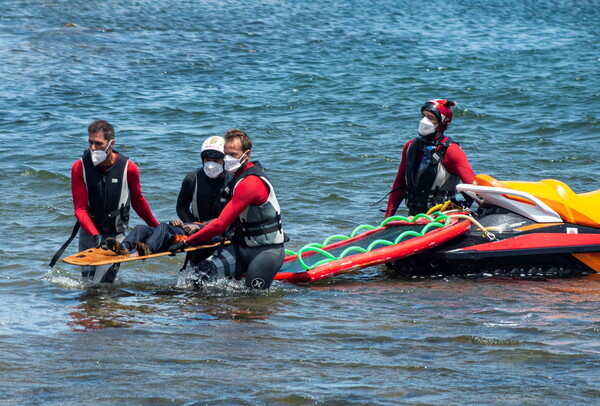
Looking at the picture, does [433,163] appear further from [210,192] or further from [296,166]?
[296,166]

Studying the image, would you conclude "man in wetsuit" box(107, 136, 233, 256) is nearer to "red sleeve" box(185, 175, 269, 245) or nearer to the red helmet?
"red sleeve" box(185, 175, 269, 245)

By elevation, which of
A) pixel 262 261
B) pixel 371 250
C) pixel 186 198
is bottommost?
pixel 371 250

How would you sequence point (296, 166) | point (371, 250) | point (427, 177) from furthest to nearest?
point (296, 166), point (427, 177), point (371, 250)

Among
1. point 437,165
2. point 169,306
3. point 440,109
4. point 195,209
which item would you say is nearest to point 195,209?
point 195,209

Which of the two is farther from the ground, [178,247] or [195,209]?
[195,209]

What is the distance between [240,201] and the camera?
291 inches

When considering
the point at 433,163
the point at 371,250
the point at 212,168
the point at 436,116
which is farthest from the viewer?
the point at 433,163

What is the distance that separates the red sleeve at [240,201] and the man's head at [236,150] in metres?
0.16

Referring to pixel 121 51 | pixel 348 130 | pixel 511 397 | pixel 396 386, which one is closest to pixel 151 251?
pixel 396 386

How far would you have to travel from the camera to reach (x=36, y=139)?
1569 cm

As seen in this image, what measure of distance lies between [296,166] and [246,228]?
688cm

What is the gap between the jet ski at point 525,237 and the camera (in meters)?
8.78

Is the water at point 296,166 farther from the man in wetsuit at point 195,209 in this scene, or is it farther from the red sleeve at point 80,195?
the red sleeve at point 80,195

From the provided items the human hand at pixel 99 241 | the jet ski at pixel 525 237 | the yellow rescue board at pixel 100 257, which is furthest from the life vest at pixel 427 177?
the human hand at pixel 99 241
